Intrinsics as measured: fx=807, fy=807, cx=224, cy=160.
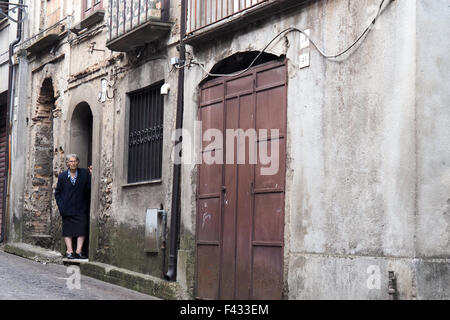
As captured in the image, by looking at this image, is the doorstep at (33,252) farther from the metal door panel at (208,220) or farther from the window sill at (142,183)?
the metal door panel at (208,220)

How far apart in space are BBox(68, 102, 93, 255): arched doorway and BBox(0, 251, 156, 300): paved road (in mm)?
2195

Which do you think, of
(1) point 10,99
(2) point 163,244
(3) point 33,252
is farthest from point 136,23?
(1) point 10,99

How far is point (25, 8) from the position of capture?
16.9 metres

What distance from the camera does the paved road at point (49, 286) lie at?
30.5 ft

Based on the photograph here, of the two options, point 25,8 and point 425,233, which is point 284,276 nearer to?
point 425,233

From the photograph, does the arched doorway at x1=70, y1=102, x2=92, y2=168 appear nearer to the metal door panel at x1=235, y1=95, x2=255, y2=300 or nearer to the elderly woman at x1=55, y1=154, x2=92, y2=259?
the elderly woman at x1=55, y1=154, x2=92, y2=259

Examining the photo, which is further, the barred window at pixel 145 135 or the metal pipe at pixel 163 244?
the barred window at pixel 145 135

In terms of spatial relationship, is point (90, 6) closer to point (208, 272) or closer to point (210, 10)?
point (210, 10)

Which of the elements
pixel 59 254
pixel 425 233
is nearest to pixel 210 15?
pixel 425 233

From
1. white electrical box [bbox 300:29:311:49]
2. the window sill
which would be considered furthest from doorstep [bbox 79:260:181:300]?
white electrical box [bbox 300:29:311:49]

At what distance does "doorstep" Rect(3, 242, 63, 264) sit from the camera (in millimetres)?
13618

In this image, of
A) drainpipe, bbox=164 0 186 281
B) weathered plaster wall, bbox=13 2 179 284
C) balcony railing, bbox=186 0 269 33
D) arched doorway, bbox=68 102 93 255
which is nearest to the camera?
balcony railing, bbox=186 0 269 33

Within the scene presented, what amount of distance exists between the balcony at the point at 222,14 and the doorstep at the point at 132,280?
3.10 meters

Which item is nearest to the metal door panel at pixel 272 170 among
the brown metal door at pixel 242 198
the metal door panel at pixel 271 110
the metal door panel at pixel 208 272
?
the brown metal door at pixel 242 198
